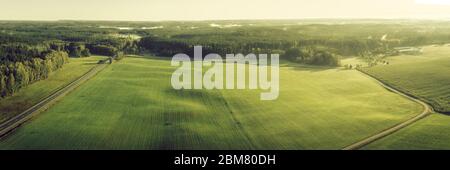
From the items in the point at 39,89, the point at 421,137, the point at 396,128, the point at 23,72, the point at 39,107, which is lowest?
the point at 421,137

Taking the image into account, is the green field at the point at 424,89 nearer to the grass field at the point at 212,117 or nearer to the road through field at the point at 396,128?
the road through field at the point at 396,128

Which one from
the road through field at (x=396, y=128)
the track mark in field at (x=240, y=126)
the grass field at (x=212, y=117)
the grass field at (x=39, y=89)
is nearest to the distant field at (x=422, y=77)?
the road through field at (x=396, y=128)

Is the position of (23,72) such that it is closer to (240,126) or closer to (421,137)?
(240,126)

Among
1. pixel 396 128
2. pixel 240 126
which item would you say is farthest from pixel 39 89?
pixel 396 128

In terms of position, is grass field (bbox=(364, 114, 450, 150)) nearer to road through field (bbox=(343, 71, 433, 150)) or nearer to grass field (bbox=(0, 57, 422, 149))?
road through field (bbox=(343, 71, 433, 150))

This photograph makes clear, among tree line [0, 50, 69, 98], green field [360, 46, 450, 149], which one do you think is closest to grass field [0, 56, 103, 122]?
tree line [0, 50, 69, 98]
